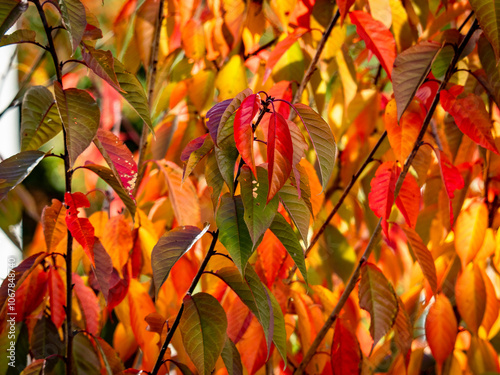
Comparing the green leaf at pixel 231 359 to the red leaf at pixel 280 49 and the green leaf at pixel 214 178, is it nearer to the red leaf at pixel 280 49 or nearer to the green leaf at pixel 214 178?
the green leaf at pixel 214 178

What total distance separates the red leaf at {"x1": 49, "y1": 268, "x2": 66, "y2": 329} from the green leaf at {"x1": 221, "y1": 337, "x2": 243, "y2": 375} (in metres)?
0.25

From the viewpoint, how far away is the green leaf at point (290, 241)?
0.43 meters

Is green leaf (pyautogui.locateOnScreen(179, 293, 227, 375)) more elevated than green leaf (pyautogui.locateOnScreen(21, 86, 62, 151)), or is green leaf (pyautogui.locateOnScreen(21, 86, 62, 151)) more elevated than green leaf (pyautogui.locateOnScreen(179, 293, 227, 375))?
green leaf (pyautogui.locateOnScreen(21, 86, 62, 151))

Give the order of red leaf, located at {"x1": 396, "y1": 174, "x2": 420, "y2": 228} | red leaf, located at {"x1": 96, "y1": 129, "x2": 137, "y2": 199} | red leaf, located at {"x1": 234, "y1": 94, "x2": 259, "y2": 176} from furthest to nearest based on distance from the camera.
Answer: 1. red leaf, located at {"x1": 396, "y1": 174, "x2": 420, "y2": 228}
2. red leaf, located at {"x1": 96, "y1": 129, "x2": 137, "y2": 199}
3. red leaf, located at {"x1": 234, "y1": 94, "x2": 259, "y2": 176}

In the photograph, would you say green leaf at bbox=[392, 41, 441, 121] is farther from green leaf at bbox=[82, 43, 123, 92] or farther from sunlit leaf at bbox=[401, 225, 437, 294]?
green leaf at bbox=[82, 43, 123, 92]

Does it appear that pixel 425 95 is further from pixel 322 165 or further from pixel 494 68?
pixel 322 165

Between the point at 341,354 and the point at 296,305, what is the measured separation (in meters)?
0.10

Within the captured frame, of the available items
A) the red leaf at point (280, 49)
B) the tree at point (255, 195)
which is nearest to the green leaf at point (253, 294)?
the tree at point (255, 195)

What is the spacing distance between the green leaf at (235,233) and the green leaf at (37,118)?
0.21 meters

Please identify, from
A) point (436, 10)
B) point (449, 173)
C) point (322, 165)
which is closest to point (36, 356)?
point (322, 165)

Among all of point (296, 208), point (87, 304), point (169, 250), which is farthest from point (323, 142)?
point (87, 304)

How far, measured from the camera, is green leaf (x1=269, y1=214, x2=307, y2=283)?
1.40ft

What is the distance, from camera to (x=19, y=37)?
1.47ft

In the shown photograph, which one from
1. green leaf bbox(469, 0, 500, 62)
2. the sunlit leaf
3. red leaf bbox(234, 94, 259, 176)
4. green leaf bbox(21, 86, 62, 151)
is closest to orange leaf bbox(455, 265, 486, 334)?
the sunlit leaf
